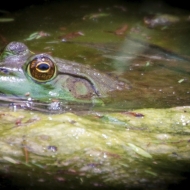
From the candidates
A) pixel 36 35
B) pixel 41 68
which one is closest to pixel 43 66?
pixel 41 68

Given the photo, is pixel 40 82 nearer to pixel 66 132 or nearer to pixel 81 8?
pixel 66 132

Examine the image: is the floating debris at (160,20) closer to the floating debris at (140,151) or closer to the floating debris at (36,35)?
the floating debris at (36,35)

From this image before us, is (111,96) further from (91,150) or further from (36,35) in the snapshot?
(36,35)

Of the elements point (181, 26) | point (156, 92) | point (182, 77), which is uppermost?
point (181, 26)

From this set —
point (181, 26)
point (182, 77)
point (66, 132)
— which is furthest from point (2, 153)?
point (181, 26)

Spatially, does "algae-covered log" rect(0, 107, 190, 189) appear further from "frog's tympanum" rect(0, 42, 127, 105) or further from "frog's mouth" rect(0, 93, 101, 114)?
"frog's tympanum" rect(0, 42, 127, 105)

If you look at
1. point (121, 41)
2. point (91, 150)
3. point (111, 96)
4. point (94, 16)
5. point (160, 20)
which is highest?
point (160, 20)

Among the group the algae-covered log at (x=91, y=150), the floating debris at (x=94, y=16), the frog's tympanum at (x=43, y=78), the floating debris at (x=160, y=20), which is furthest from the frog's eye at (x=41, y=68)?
the floating debris at (x=160, y=20)
